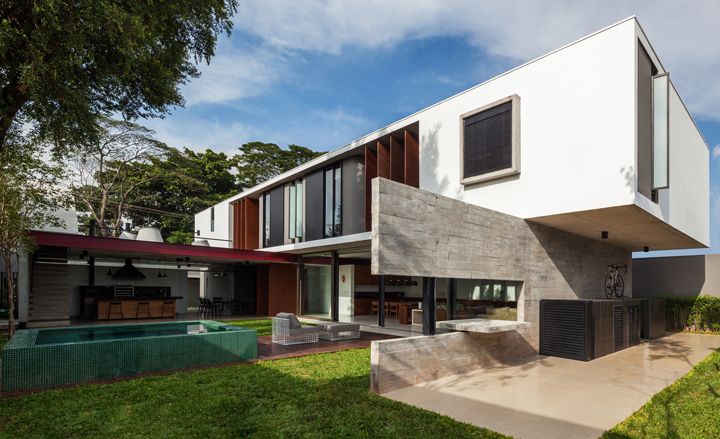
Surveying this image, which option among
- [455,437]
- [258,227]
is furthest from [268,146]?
[455,437]

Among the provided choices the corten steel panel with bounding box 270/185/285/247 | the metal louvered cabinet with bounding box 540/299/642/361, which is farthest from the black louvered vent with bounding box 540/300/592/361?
the corten steel panel with bounding box 270/185/285/247

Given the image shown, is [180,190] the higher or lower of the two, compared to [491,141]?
higher

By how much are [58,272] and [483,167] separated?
14.3 m

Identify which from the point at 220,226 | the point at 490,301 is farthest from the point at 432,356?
the point at 220,226

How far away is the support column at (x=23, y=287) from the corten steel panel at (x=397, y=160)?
39.7ft

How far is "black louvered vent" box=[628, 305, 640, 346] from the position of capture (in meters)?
11.5

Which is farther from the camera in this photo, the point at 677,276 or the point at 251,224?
the point at 251,224

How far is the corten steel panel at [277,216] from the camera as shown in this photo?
19.3 meters

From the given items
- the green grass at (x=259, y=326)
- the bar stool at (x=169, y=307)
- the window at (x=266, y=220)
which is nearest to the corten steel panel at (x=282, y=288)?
the window at (x=266, y=220)

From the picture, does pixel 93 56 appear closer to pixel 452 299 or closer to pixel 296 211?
pixel 452 299

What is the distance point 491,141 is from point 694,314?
42.0ft

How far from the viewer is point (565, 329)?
952 centimetres

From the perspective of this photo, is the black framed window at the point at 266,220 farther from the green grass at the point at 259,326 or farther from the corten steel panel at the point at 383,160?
the corten steel panel at the point at 383,160

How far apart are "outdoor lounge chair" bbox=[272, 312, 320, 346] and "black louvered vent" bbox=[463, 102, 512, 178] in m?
5.90
